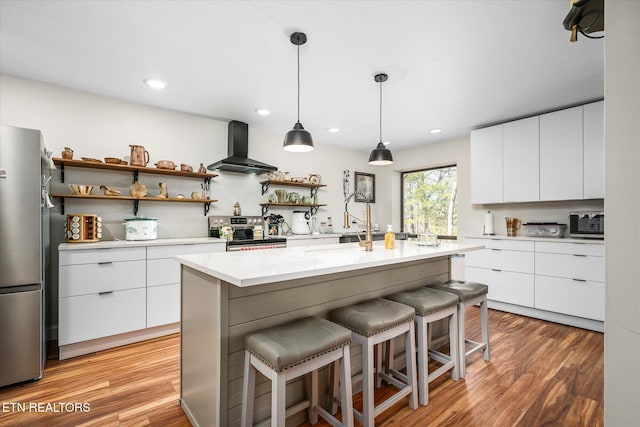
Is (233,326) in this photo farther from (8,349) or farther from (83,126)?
(83,126)

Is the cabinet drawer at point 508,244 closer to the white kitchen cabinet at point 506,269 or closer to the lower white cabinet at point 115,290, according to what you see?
the white kitchen cabinet at point 506,269

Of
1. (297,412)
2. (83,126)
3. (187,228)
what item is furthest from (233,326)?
(83,126)

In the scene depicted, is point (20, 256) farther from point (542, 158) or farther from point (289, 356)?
point (542, 158)

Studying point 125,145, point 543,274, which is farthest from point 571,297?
point 125,145

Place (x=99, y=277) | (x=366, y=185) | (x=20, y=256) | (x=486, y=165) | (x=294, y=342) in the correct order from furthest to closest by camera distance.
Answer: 1. (x=366, y=185)
2. (x=486, y=165)
3. (x=99, y=277)
4. (x=20, y=256)
5. (x=294, y=342)

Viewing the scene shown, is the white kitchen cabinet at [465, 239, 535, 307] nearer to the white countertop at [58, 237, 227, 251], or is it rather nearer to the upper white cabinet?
the upper white cabinet

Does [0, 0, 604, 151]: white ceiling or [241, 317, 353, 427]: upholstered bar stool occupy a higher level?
[0, 0, 604, 151]: white ceiling

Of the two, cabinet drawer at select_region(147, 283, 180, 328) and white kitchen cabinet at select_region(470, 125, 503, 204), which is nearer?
cabinet drawer at select_region(147, 283, 180, 328)

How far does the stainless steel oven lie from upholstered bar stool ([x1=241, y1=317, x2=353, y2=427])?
341cm

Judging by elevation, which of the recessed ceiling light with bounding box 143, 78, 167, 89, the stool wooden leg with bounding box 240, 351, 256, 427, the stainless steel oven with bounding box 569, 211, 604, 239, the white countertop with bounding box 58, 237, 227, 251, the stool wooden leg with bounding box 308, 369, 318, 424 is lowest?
the stool wooden leg with bounding box 308, 369, 318, 424

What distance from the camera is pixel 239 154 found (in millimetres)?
3848

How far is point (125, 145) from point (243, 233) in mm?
1622

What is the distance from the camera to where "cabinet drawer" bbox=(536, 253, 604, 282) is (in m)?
3.06

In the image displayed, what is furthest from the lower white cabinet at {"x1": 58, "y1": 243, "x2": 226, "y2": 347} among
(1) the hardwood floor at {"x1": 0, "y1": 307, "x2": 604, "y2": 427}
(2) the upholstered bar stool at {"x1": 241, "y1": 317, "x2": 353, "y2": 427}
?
(2) the upholstered bar stool at {"x1": 241, "y1": 317, "x2": 353, "y2": 427}
